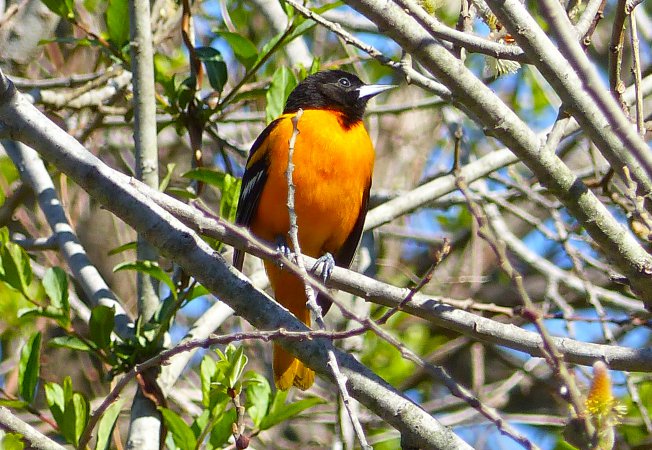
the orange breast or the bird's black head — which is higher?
the bird's black head

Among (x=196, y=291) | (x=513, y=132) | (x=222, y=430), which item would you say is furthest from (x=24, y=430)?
(x=513, y=132)

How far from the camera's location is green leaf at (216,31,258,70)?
14.8 ft

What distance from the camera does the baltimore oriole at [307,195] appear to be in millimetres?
4816

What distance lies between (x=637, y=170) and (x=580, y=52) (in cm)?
74

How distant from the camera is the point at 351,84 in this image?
5.63 m

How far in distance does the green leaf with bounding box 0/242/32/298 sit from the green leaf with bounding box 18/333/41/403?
0.85 feet

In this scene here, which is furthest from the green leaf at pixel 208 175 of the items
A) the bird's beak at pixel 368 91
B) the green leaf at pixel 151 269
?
the bird's beak at pixel 368 91

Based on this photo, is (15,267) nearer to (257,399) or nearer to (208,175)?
(208,175)

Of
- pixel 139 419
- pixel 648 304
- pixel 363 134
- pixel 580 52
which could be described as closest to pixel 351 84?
pixel 363 134

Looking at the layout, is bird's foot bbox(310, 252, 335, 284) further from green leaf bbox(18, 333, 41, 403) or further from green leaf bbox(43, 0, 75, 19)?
green leaf bbox(43, 0, 75, 19)

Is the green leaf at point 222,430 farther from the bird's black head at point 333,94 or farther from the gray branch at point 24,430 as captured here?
the bird's black head at point 333,94

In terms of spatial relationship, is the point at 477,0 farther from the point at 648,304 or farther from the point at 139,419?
the point at 139,419

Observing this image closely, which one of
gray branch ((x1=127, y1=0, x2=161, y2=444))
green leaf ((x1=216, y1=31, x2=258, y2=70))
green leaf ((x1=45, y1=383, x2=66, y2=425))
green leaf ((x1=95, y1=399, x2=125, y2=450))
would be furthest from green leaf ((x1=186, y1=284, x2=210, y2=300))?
green leaf ((x1=216, y1=31, x2=258, y2=70))

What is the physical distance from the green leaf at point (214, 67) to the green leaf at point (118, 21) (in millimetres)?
388
